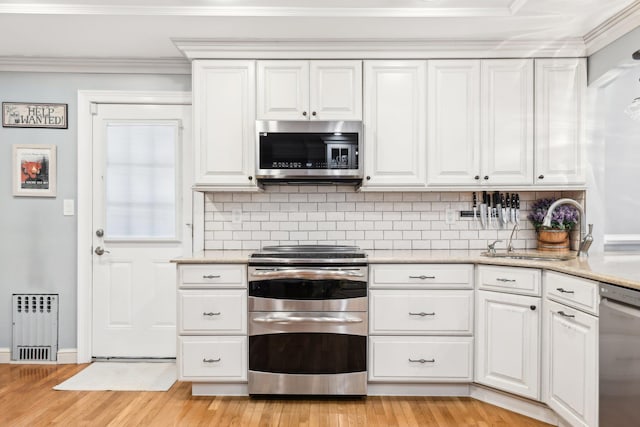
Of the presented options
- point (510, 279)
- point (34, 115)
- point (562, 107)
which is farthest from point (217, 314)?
point (562, 107)

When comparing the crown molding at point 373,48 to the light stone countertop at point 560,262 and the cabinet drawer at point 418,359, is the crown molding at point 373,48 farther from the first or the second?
the cabinet drawer at point 418,359

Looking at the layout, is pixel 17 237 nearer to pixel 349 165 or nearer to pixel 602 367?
pixel 349 165

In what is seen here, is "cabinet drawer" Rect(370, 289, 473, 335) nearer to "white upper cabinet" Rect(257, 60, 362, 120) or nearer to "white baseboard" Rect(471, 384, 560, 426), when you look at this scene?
"white baseboard" Rect(471, 384, 560, 426)

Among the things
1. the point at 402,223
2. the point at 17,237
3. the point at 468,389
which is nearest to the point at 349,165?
the point at 402,223

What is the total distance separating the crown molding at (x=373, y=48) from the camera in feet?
9.78

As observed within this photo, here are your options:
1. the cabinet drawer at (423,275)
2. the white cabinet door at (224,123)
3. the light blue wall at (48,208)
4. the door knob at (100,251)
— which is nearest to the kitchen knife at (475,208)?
the cabinet drawer at (423,275)

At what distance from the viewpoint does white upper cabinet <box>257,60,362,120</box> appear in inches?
119

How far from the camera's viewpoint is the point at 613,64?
2760mm

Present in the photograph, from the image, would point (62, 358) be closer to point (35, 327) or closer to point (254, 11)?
point (35, 327)

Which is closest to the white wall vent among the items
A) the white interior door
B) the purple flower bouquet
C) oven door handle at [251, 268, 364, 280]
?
the white interior door

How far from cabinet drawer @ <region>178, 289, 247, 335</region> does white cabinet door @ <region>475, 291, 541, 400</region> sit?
4.86 feet

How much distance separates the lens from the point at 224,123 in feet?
9.97

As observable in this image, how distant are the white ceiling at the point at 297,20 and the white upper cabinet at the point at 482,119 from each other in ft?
0.72

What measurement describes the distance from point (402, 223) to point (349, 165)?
707 millimetres
